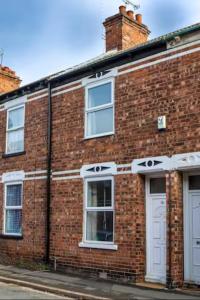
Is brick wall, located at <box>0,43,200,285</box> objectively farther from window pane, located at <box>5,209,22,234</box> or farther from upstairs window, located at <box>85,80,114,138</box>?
window pane, located at <box>5,209,22,234</box>

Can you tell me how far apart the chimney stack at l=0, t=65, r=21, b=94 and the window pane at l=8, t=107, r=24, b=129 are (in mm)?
3694

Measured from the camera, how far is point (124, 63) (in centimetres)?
1314

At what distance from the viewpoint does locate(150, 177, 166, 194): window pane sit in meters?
12.2

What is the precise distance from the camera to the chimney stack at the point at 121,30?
16.8 metres

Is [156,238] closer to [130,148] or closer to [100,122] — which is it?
[130,148]

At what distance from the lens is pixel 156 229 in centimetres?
1212

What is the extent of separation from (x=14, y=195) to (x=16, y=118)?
2636 mm

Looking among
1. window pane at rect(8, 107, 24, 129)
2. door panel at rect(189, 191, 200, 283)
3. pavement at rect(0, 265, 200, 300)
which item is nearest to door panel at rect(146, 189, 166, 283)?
pavement at rect(0, 265, 200, 300)

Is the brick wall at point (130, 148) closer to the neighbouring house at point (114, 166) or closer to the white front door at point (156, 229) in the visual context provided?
the neighbouring house at point (114, 166)

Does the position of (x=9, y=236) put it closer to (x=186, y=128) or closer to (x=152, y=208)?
(x=152, y=208)

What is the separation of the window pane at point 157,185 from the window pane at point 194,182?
0.78 metres

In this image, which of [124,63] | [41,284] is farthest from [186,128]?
[41,284]

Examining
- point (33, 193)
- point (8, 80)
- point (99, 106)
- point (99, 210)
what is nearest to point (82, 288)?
point (99, 210)

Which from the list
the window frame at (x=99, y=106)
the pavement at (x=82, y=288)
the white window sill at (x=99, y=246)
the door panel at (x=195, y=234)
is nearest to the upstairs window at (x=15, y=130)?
the window frame at (x=99, y=106)
